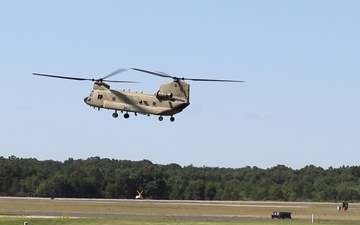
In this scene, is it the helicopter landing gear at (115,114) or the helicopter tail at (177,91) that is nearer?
the helicopter tail at (177,91)

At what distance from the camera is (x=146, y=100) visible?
106688mm

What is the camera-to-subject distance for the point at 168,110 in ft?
343

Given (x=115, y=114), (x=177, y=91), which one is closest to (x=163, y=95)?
(x=177, y=91)

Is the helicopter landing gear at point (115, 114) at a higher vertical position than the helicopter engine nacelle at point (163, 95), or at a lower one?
lower

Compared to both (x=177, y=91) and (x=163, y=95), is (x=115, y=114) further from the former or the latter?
(x=177, y=91)

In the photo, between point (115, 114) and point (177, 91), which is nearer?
point (177, 91)

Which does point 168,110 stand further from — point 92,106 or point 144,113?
point 92,106

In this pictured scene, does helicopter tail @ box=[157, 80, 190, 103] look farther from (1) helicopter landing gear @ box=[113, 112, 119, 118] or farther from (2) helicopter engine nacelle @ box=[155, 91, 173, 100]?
(1) helicopter landing gear @ box=[113, 112, 119, 118]

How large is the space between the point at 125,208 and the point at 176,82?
38068 mm

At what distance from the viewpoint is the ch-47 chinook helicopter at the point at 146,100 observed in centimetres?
10444

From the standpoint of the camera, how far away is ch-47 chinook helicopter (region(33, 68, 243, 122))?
343 ft

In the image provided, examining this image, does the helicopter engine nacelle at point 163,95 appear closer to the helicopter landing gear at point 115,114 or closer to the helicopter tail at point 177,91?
the helicopter tail at point 177,91

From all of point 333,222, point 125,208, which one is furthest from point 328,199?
point 333,222

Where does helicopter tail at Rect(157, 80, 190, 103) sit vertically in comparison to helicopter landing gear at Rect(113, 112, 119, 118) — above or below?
above
